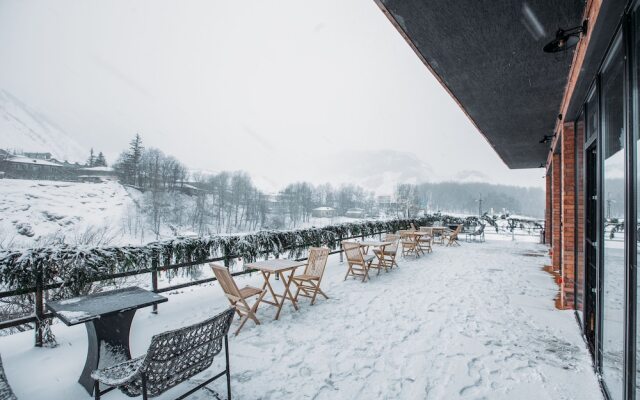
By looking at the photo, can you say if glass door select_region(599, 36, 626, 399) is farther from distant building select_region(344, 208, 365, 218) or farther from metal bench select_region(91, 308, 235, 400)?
distant building select_region(344, 208, 365, 218)

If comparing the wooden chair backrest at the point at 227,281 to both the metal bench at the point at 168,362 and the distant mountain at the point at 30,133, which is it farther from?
the distant mountain at the point at 30,133

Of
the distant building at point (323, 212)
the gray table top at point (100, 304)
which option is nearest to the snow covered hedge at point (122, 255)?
the gray table top at point (100, 304)

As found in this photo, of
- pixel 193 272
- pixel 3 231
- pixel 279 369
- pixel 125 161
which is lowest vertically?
pixel 3 231

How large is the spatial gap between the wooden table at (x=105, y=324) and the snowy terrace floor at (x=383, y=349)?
27 centimetres

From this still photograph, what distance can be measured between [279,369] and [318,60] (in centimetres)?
14912

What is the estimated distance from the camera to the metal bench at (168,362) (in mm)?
1961

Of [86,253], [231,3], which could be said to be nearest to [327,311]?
[86,253]

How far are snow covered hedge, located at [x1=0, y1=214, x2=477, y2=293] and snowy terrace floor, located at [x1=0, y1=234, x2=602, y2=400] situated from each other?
28.1 inches

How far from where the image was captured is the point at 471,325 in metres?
4.12

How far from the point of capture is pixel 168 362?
2.06 metres

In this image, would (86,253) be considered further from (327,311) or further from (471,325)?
(471,325)

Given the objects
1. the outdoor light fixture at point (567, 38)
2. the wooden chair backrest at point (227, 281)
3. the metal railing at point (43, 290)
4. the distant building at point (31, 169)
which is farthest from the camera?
the distant building at point (31, 169)

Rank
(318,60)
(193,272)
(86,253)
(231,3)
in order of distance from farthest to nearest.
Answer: (318,60) < (231,3) < (193,272) < (86,253)

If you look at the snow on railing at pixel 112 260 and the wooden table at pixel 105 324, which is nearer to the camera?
the wooden table at pixel 105 324
